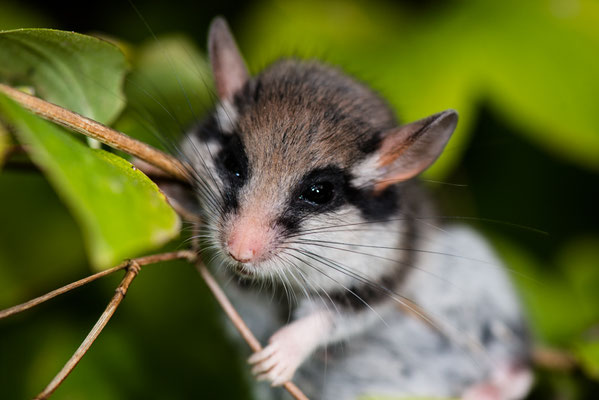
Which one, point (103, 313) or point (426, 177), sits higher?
point (103, 313)

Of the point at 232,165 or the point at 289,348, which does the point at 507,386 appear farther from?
the point at 232,165

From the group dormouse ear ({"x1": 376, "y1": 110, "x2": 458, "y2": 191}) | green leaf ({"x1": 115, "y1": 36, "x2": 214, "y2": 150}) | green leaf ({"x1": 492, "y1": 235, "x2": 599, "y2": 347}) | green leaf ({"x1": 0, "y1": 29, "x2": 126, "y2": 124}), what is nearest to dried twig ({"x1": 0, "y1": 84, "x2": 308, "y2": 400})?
green leaf ({"x1": 0, "y1": 29, "x2": 126, "y2": 124})

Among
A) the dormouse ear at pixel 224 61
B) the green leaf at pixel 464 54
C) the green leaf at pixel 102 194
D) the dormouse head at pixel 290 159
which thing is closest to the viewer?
the green leaf at pixel 102 194

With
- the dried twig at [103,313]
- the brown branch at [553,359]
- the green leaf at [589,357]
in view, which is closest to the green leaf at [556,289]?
the brown branch at [553,359]

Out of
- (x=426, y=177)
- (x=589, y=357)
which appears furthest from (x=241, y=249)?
(x=589, y=357)

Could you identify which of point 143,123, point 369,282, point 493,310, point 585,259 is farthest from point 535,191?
point 143,123

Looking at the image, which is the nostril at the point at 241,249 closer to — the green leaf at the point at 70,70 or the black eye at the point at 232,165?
the black eye at the point at 232,165
